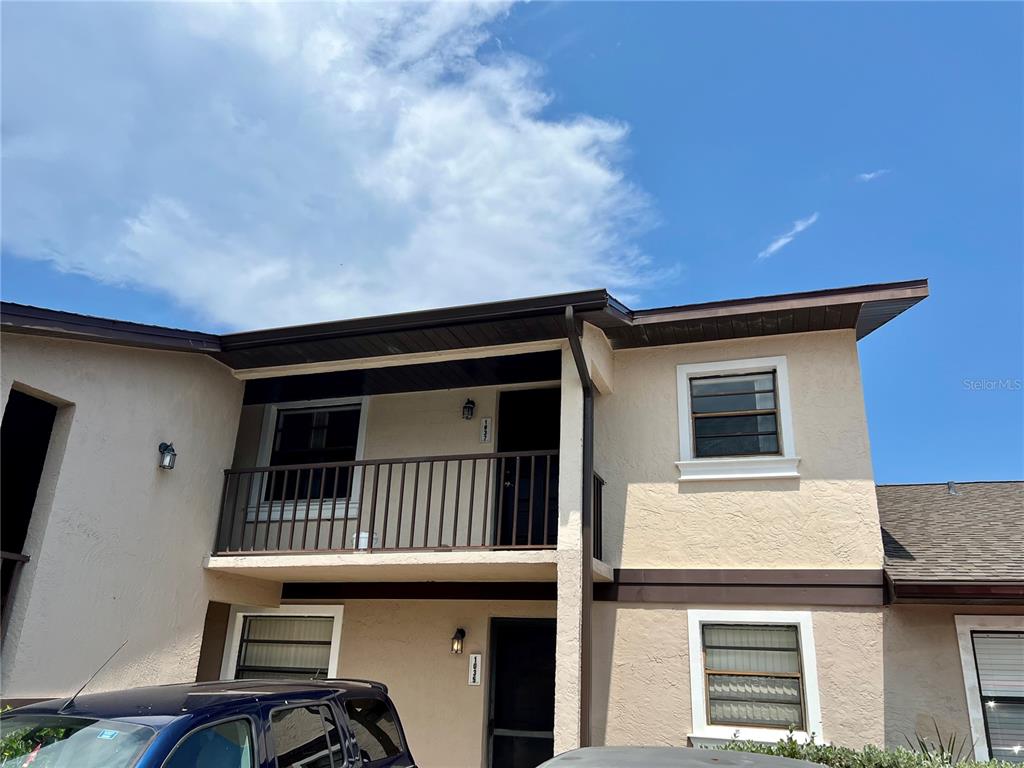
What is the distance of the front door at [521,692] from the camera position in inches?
348

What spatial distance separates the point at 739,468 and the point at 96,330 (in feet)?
22.4

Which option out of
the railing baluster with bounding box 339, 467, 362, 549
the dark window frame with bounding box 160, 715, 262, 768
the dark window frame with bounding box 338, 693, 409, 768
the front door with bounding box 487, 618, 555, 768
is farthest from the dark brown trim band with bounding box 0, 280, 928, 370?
the dark window frame with bounding box 160, 715, 262, 768

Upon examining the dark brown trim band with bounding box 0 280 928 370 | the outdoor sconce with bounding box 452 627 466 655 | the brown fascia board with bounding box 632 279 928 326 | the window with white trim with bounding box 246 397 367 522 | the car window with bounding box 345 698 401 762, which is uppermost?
the brown fascia board with bounding box 632 279 928 326

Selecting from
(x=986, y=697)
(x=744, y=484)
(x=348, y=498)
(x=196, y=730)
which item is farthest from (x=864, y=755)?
(x=348, y=498)

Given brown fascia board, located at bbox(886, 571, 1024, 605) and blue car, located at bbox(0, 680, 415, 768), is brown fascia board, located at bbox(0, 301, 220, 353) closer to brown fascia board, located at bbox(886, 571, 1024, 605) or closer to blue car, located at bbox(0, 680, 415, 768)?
blue car, located at bbox(0, 680, 415, 768)

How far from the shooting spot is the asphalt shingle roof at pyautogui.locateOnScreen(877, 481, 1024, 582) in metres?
7.15

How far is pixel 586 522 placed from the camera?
7562 millimetres

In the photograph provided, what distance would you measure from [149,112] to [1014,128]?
1055 cm

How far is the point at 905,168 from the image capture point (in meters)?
10.0

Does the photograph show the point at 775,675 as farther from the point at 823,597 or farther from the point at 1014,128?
the point at 1014,128

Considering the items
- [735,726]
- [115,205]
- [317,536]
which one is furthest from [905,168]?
[115,205]

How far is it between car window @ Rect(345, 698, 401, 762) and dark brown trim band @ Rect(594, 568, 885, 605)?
3.25 m

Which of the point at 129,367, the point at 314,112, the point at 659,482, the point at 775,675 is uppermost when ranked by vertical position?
the point at 314,112

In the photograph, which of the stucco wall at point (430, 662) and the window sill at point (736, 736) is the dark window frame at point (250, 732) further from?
the stucco wall at point (430, 662)
